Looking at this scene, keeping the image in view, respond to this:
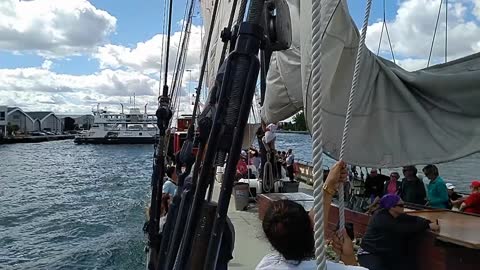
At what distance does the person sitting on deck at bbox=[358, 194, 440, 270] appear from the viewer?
4.46 meters

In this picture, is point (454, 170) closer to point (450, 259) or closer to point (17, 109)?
point (450, 259)

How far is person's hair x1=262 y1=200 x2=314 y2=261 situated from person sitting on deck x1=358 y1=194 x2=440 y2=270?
2534 mm

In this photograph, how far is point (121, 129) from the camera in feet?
329

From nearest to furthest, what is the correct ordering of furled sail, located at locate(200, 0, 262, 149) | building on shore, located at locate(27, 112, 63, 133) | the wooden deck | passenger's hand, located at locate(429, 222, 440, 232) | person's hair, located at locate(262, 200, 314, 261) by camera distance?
person's hair, located at locate(262, 200, 314, 261)
the wooden deck
passenger's hand, located at locate(429, 222, 440, 232)
furled sail, located at locate(200, 0, 262, 149)
building on shore, located at locate(27, 112, 63, 133)

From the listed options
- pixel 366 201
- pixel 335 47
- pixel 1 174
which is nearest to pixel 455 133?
pixel 335 47

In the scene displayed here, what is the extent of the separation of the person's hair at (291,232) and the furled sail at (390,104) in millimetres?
1179

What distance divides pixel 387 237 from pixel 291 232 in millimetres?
2659

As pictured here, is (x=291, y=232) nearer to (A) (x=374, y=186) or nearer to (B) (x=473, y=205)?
(B) (x=473, y=205)

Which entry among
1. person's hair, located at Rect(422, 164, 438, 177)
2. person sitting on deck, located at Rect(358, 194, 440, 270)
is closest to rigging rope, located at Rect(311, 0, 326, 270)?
person sitting on deck, located at Rect(358, 194, 440, 270)

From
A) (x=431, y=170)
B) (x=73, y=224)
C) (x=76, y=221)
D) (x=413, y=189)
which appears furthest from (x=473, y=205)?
(x=76, y=221)

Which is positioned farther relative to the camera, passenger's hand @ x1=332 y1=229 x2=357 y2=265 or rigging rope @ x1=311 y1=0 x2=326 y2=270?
passenger's hand @ x1=332 y1=229 x2=357 y2=265

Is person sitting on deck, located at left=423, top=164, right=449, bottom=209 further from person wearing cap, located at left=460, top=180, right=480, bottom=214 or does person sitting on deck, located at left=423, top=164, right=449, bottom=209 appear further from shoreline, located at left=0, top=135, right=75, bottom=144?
Answer: shoreline, located at left=0, top=135, right=75, bottom=144

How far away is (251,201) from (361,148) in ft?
28.9

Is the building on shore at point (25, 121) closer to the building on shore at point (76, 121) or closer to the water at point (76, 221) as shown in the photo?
the building on shore at point (76, 121)
